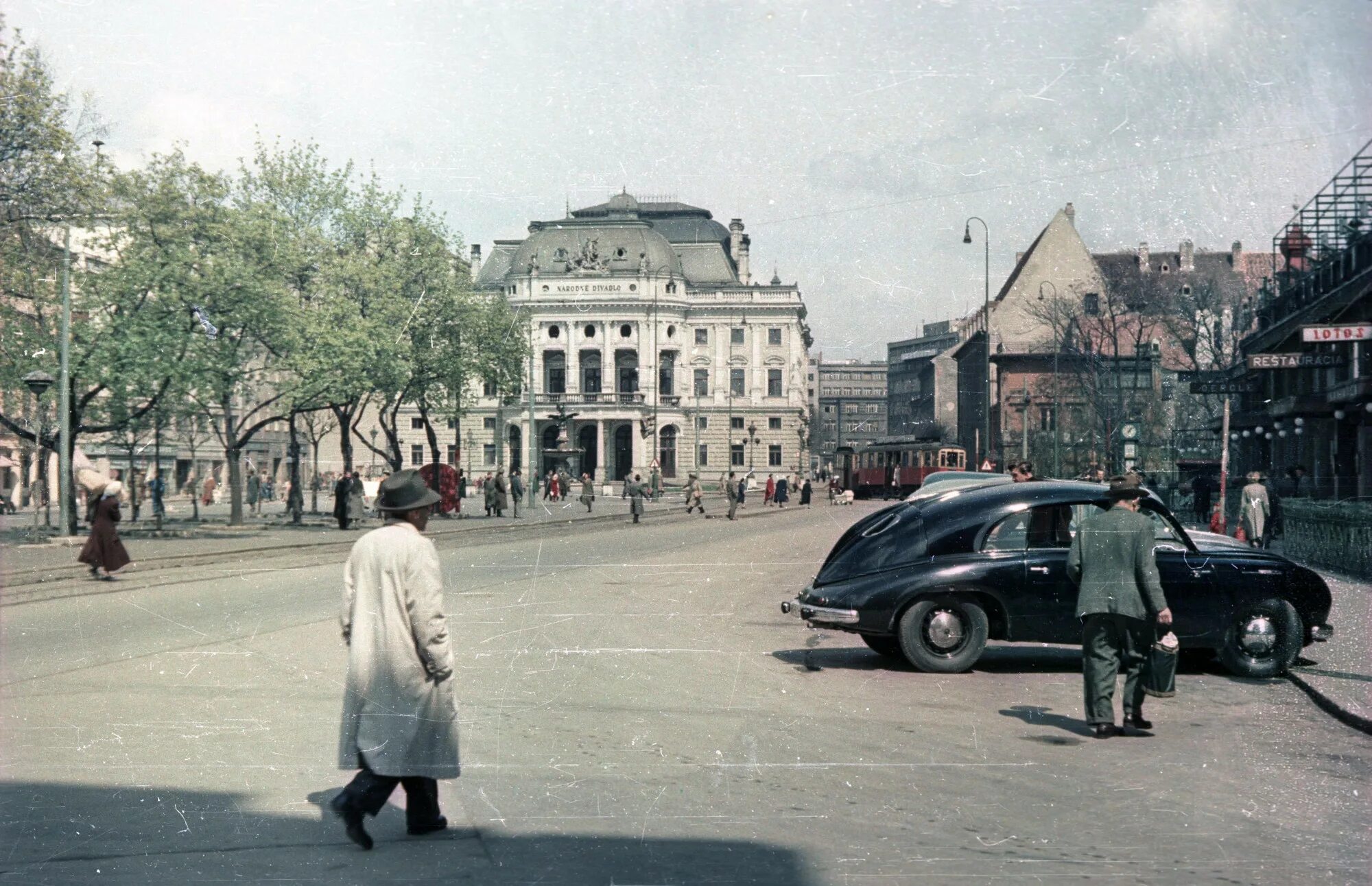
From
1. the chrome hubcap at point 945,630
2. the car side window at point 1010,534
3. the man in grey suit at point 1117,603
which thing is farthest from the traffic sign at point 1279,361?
the man in grey suit at point 1117,603

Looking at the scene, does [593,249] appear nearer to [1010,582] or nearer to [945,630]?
[945,630]

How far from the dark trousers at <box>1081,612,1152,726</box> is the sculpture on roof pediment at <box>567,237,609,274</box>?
331 ft

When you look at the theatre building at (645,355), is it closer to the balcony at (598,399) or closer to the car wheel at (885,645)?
the balcony at (598,399)

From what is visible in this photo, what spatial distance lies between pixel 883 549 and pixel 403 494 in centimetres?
638

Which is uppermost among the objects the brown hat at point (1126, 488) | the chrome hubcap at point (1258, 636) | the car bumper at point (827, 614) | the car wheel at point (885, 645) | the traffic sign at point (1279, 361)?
the traffic sign at point (1279, 361)

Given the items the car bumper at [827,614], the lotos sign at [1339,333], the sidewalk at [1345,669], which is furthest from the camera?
the lotos sign at [1339,333]

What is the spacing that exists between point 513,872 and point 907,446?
251 ft

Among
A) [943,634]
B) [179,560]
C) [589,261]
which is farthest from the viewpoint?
[589,261]

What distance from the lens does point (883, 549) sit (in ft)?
38.9

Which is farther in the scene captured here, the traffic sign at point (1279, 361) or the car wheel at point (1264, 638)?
the traffic sign at point (1279, 361)

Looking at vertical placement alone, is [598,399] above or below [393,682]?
above

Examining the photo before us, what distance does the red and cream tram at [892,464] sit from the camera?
253ft

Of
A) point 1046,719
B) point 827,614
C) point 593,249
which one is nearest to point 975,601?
point 827,614

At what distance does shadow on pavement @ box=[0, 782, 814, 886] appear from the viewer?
5.52 meters
